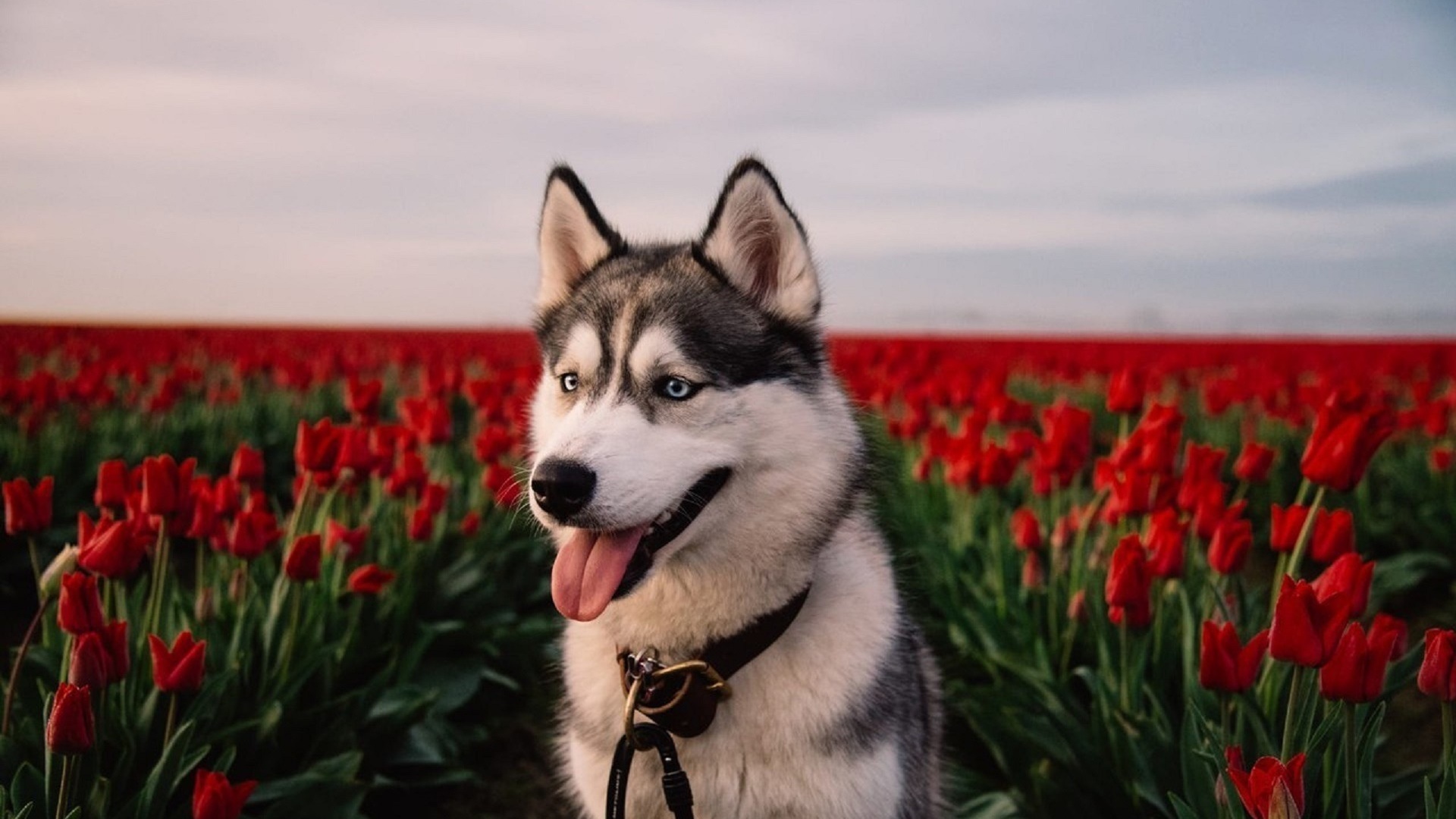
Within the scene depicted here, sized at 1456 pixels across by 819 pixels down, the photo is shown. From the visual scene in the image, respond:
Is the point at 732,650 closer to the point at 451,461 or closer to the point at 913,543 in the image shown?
the point at 913,543

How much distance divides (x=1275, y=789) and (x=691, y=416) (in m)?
1.40

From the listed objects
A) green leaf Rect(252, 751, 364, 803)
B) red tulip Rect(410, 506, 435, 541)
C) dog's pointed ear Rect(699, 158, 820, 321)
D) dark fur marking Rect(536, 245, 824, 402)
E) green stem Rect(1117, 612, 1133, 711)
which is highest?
dog's pointed ear Rect(699, 158, 820, 321)

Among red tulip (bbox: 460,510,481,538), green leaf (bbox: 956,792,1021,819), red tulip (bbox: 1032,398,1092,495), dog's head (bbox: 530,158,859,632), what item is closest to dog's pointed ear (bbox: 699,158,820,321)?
dog's head (bbox: 530,158,859,632)

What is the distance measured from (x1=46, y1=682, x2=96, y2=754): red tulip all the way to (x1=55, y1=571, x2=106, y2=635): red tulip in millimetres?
274

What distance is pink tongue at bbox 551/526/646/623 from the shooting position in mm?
2197

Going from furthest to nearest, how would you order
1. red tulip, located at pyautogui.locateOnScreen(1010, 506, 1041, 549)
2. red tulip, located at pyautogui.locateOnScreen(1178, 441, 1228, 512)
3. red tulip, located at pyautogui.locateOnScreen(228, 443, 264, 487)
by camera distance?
red tulip, located at pyautogui.locateOnScreen(1010, 506, 1041, 549) → red tulip, located at pyautogui.locateOnScreen(228, 443, 264, 487) → red tulip, located at pyautogui.locateOnScreen(1178, 441, 1228, 512)

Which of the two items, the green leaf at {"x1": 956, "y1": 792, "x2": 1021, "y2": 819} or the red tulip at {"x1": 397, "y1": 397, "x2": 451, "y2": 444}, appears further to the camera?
the red tulip at {"x1": 397, "y1": 397, "x2": 451, "y2": 444}

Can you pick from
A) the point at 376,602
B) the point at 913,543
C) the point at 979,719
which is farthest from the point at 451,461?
the point at 979,719

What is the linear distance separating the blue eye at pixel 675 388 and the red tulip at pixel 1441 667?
1.65 m

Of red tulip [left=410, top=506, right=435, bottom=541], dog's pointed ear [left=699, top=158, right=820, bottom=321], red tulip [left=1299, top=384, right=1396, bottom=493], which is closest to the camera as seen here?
dog's pointed ear [left=699, top=158, right=820, bottom=321]

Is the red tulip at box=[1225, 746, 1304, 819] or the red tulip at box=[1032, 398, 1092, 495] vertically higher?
the red tulip at box=[1032, 398, 1092, 495]

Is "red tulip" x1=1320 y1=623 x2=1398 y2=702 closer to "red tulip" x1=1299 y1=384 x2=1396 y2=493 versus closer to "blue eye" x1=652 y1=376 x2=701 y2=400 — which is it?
"red tulip" x1=1299 y1=384 x2=1396 y2=493

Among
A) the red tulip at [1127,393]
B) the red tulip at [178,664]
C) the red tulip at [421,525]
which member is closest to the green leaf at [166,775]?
the red tulip at [178,664]

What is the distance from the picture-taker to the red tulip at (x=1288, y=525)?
9.89ft
